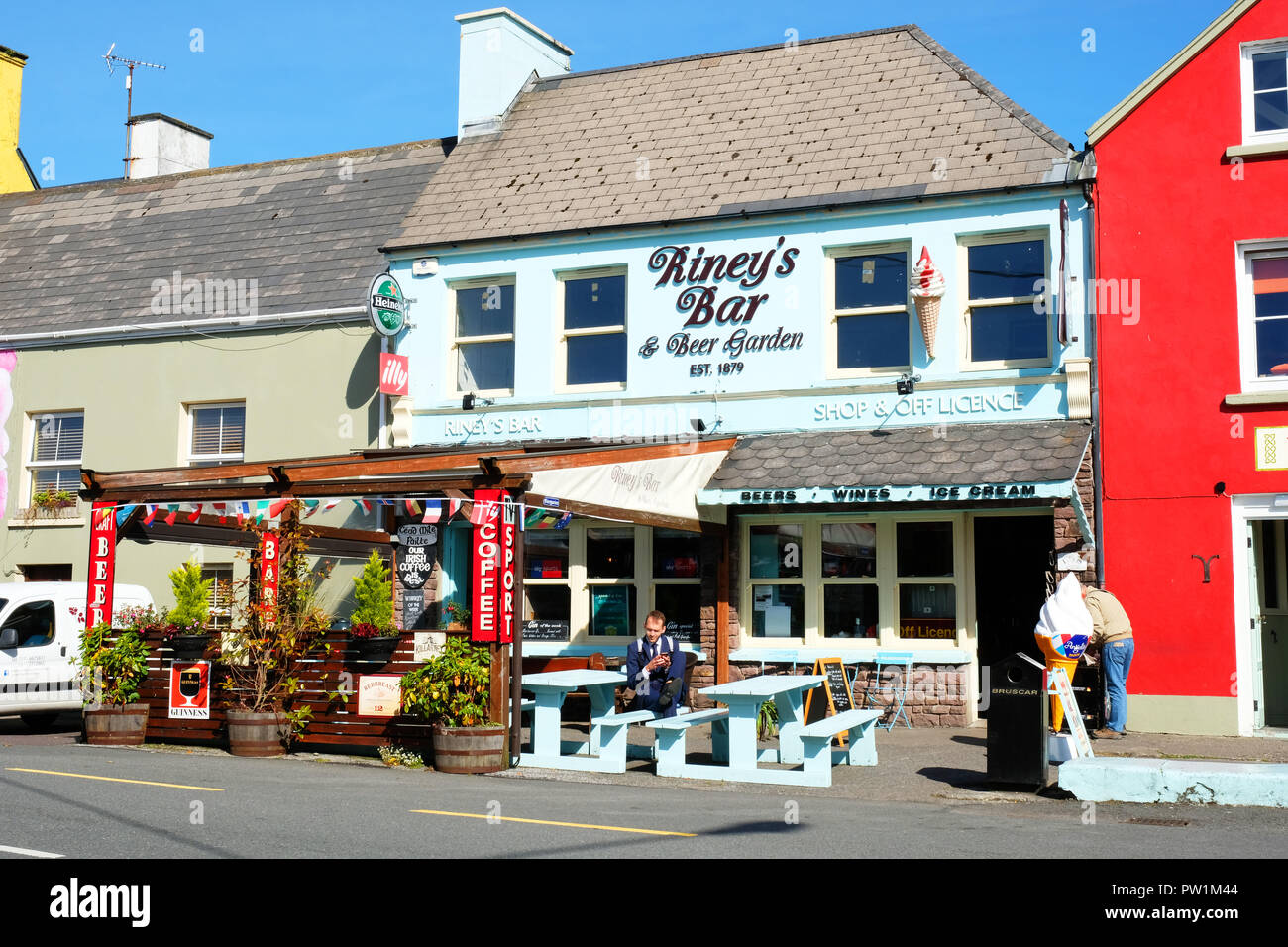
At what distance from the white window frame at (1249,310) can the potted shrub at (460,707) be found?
8897mm

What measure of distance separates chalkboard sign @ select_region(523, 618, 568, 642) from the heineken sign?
4.53 meters

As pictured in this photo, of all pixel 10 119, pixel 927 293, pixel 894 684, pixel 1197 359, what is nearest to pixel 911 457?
pixel 927 293

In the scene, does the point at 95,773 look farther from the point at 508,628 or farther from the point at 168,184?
the point at 168,184

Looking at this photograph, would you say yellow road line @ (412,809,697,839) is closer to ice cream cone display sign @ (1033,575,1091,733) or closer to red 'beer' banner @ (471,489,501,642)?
red 'beer' banner @ (471,489,501,642)

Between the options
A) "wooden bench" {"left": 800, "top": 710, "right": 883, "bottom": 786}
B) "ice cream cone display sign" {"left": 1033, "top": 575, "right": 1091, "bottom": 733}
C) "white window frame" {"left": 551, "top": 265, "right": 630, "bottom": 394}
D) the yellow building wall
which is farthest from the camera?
the yellow building wall

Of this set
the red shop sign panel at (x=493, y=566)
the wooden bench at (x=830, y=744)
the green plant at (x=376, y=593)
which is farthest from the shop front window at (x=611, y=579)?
the red shop sign panel at (x=493, y=566)

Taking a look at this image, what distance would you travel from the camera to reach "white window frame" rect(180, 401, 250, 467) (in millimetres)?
20250

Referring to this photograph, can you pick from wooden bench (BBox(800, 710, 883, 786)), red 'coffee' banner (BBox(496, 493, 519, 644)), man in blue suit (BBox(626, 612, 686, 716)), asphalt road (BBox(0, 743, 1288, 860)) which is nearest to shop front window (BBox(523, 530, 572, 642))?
man in blue suit (BBox(626, 612, 686, 716))

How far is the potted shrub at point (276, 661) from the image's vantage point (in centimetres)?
1310

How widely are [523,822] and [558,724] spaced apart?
3.33 m

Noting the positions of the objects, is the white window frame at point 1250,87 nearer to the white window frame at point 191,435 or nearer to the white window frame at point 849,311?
the white window frame at point 849,311

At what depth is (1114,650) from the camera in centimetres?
1377

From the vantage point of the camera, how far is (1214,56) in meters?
14.9
